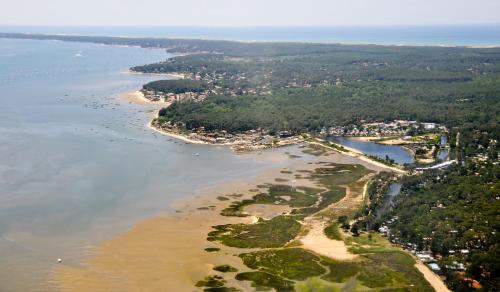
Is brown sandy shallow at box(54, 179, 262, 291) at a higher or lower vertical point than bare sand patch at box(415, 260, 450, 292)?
lower

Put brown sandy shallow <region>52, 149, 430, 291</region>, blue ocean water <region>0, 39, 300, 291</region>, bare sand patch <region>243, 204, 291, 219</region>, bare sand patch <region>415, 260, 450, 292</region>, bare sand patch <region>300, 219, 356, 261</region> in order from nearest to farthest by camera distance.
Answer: bare sand patch <region>415, 260, 450, 292</region>, brown sandy shallow <region>52, 149, 430, 291</region>, bare sand patch <region>300, 219, 356, 261</region>, blue ocean water <region>0, 39, 300, 291</region>, bare sand patch <region>243, 204, 291, 219</region>

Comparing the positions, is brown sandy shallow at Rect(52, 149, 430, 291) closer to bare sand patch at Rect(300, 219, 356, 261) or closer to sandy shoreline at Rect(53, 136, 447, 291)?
sandy shoreline at Rect(53, 136, 447, 291)

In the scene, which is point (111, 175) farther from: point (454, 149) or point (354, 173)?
point (454, 149)

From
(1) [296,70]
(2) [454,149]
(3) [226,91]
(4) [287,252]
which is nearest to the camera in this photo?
(4) [287,252]

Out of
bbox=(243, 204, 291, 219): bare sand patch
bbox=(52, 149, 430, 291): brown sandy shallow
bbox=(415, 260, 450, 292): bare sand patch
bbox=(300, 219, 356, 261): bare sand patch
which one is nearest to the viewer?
bbox=(415, 260, 450, 292): bare sand patch

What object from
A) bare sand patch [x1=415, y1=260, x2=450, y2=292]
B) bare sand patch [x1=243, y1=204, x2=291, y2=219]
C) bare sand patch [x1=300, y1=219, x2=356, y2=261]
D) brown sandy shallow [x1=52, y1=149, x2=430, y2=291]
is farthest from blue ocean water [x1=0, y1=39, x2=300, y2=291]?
bare sand patch [x1=415, y1=260, x2=450, y2=292]

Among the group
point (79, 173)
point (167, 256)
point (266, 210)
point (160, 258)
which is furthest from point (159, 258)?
point (79, 173)

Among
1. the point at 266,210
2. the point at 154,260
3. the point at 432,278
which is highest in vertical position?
the point at 432,278

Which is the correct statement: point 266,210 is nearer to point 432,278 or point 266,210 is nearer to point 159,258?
point 159,258

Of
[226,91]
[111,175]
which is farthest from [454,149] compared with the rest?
[226,91]

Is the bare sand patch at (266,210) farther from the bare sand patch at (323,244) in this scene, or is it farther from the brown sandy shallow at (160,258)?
the bare sand patch at (323,244)

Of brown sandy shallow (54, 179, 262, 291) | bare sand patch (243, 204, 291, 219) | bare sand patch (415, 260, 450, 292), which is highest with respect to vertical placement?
bare sand patch (415, 260, 450, 292)
